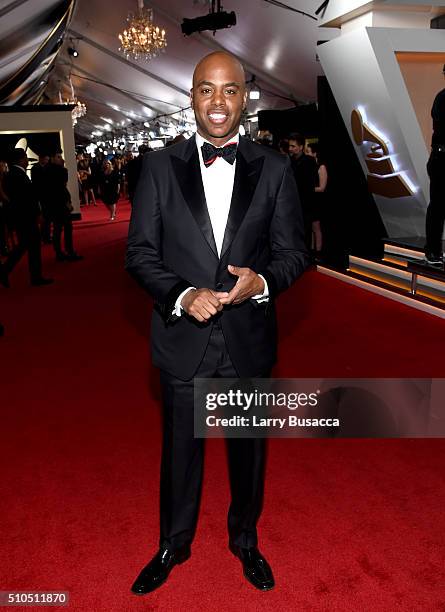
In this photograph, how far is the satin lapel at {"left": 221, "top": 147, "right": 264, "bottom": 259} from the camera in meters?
A: 1.77

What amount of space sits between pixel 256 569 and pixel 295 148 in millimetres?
6163

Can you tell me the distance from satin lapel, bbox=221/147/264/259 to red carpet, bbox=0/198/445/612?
4.03 feet

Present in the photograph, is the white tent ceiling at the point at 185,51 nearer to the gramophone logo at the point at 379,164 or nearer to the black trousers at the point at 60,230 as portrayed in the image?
the gramophone logo at the point at 379,164

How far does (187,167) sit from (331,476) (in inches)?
69.1

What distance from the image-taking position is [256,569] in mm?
2105

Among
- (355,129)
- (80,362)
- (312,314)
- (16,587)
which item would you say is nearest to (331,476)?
(16,587)

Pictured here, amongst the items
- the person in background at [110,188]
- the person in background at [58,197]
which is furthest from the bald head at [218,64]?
the person in background at [110,188]

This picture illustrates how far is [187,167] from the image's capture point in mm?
1793

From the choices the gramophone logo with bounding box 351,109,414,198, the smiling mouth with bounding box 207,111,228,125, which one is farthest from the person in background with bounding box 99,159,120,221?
the smiling mouth with bounding box 207,111,228,125

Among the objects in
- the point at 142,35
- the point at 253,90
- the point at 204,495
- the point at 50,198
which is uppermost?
the point at 142,35

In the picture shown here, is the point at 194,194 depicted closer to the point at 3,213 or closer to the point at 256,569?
the point at 256,569

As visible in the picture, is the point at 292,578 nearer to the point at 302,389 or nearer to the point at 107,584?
the point at 107,584

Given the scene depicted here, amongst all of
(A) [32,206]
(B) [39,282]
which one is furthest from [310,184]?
(B) [39,282]

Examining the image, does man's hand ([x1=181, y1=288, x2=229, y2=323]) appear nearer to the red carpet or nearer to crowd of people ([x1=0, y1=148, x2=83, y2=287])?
the red carpet
